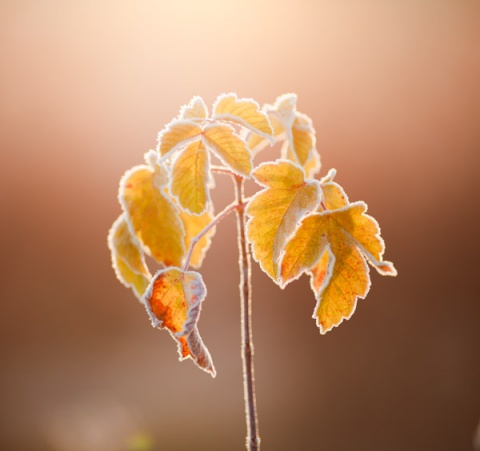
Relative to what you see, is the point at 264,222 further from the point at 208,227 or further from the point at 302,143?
the point at 302,143

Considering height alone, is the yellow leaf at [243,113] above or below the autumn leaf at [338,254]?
above

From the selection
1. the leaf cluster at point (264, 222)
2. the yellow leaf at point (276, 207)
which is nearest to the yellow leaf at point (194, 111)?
the leaf cluster at point (264, 222)

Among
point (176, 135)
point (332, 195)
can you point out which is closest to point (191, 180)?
point (176, 135)

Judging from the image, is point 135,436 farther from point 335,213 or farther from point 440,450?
point 335,213

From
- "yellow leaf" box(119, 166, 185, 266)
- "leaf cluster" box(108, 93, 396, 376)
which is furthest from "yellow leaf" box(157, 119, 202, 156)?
"yellow leaf" box(119, 166, 185, 266)

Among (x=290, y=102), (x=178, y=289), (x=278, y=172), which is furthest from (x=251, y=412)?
(x=290, y=102)

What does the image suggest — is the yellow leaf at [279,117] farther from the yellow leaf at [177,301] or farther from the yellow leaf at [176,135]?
the yellow leaf at [177,301]
